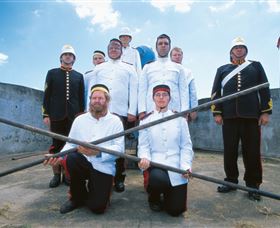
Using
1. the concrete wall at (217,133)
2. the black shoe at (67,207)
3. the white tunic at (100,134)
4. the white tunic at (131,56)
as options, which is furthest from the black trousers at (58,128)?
the concrete wall at (217,133)

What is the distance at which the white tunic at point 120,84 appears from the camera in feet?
13.1

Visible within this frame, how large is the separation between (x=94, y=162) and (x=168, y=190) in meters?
0.82

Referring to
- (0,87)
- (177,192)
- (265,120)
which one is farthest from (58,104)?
(0,87)

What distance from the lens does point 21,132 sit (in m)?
7.85

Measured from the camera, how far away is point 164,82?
3.87 metres

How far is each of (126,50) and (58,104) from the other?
5.52 ft

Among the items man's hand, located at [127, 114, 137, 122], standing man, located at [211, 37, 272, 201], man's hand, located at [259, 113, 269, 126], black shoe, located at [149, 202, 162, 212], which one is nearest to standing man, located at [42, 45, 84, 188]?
man's hand, located at [127, 114, 137, 122]

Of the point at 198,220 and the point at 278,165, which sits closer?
the point at 198,220

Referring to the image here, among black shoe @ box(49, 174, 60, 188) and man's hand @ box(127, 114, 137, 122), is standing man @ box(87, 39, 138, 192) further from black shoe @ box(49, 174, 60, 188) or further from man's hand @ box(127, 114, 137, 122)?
black shoe @ box(49, 174, 60, 188)

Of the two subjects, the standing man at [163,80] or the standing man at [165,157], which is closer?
the standing man at [165,157]

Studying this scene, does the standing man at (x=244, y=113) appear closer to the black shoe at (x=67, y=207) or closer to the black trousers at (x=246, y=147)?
the black trousers at (x=246, y=147)

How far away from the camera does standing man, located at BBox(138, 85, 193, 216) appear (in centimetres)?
291

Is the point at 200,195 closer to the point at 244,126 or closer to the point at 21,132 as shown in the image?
the point at 244,126

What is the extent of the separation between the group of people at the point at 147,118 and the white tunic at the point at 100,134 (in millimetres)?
10
